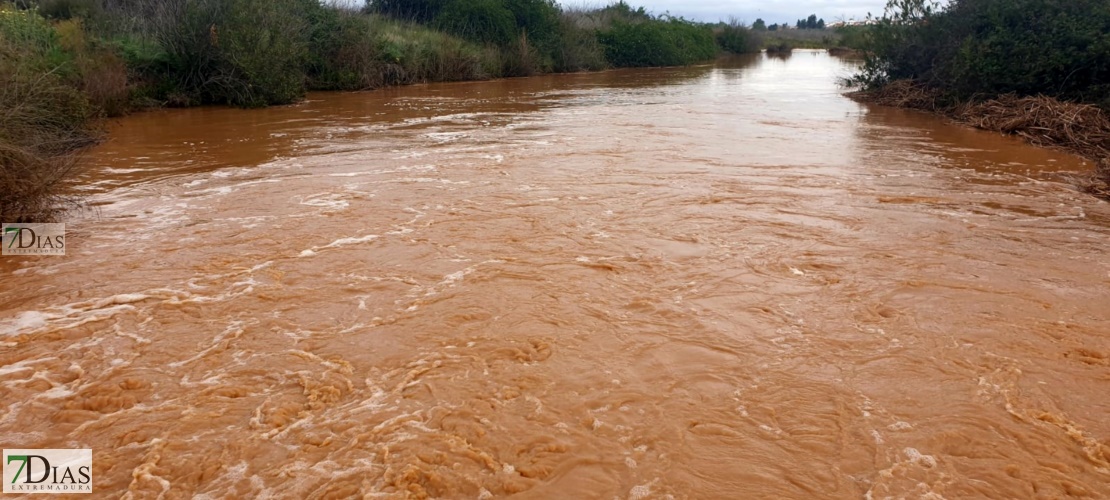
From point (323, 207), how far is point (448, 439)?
5.23 meters

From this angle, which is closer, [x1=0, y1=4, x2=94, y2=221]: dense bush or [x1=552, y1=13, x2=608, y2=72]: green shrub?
[x1=0, y1=4, x2=94, y2=221]: dense bush

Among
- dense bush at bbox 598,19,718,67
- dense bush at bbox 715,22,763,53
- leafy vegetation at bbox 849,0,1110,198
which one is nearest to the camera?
leafy vegetation at bbox 849,0,1110,198

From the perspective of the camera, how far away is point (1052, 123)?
13.1m

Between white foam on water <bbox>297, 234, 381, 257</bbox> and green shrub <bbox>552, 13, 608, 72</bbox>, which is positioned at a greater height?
green shrub <bbox>552, 13, 608, 72</bbox>

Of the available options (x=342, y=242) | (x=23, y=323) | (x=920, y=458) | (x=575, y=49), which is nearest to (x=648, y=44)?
(x=575, y=49)

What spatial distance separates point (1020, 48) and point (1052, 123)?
2.83 metres

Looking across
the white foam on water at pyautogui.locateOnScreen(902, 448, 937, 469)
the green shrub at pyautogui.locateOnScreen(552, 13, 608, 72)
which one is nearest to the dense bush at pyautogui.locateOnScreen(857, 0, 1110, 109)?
the white foam on water at pyautogui.locateOnScreen(902, 448, 937, 469)

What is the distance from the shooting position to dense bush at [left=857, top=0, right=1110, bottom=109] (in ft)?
46.5

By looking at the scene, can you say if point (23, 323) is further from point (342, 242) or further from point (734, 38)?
point (734, 38)

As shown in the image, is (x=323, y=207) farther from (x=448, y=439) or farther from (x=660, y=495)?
(x=660, y=495)

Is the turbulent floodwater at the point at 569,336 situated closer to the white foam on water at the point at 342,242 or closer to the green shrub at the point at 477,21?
the white foam on water at the point at 342,242

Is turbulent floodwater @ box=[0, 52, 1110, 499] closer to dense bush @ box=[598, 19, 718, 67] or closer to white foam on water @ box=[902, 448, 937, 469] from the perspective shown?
white foam on water @ box=[902, 448, 937, 469]

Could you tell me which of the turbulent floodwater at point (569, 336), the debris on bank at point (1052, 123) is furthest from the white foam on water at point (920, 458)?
the debris on bank at point (1052, 123)

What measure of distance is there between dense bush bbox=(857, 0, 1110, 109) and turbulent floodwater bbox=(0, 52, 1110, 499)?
6.78m
